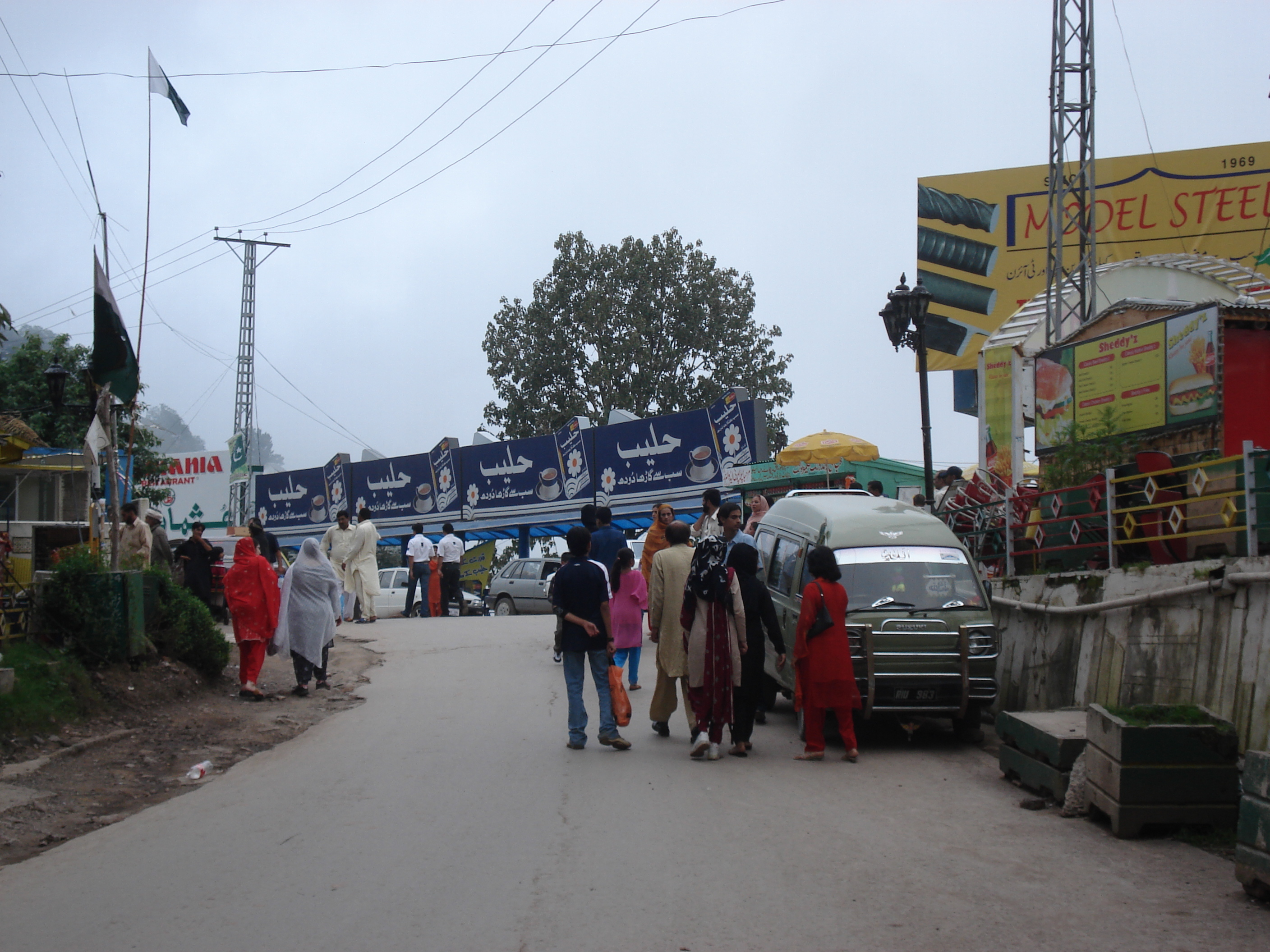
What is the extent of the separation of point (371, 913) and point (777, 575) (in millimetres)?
6802

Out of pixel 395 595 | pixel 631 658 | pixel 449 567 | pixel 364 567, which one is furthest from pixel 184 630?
pixel 395 595

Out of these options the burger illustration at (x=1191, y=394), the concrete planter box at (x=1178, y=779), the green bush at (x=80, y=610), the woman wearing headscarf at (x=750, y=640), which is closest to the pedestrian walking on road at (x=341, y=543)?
the green bush at (x=80, y=610)

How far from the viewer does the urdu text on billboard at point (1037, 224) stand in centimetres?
3444

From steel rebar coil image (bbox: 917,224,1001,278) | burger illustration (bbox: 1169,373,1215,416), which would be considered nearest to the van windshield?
burger illustration (bbox: 1169,373,1215,416)

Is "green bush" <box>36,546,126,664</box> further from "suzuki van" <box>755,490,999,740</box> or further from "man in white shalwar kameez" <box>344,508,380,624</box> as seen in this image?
"man in white shalwar kameez" <box>344,508,380,624</box>

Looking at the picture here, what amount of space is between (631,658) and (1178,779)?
20.2ft

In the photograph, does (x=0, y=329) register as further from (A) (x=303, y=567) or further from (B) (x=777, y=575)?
(B) (x=777, y=575)

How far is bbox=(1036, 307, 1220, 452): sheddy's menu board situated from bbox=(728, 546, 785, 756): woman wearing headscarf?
230 inches

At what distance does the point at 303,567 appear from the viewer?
39.1ft

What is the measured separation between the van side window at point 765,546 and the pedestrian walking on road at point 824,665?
2.32 meters

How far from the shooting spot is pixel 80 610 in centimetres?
1010

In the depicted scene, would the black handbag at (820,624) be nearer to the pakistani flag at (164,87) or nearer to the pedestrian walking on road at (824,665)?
the pedestrian walking on road at (824,665)

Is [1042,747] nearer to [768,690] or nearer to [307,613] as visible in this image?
[768,690]

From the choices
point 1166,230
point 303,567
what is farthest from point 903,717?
point 1166,230
